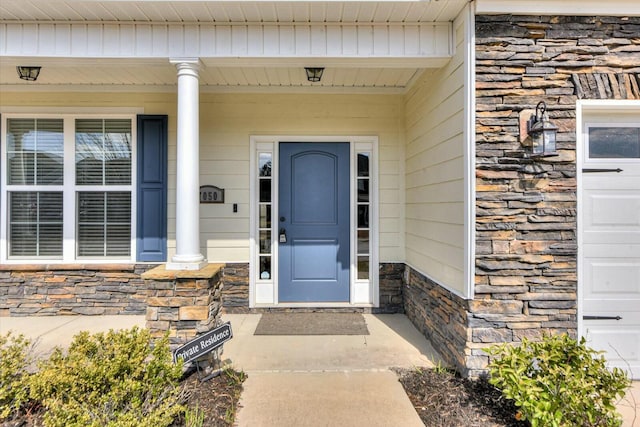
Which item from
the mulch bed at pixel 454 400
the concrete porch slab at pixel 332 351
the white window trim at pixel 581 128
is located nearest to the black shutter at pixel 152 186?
the concrete porch slab at pixel 332 351

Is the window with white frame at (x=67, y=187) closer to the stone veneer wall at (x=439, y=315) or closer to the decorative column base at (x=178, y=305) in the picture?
the decorative column base at (x=178, y=305)

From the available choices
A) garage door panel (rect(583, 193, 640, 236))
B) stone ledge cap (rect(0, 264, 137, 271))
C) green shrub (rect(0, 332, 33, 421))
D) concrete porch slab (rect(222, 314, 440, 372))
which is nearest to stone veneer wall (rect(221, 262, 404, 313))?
concrete porch slab (rect(222, 314, 440, 372))

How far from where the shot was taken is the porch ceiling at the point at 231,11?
8.11ft

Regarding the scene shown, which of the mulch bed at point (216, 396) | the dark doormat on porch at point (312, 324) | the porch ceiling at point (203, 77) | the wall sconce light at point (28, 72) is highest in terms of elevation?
the porch ceiling at point (203, 77)

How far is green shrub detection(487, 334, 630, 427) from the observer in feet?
5.74

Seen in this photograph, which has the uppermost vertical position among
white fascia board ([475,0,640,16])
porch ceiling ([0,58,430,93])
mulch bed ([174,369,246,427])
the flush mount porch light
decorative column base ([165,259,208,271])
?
white fascia board ([475,0,640,16])

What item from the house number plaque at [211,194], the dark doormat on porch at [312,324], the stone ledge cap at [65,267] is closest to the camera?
the dark doormat on porch at [312,324]

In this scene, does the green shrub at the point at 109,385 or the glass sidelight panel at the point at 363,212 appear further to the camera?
the glass sidelight panel at the point at 363,212

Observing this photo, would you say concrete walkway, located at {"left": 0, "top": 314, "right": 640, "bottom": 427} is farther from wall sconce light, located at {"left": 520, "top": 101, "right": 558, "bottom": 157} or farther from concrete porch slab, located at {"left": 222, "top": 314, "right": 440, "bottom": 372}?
wall sconce light, located at {"left": 520, "top": 101, "right": 558, "bottom": 157}

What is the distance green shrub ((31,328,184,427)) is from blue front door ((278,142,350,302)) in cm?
192

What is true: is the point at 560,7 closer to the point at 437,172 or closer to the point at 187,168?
the point at 437,172

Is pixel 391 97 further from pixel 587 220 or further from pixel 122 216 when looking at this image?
pixel 122 216

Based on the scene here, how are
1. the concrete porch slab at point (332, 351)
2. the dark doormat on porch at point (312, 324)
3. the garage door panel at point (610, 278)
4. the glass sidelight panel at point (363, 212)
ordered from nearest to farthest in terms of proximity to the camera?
the garage door panel at point (610, 278) → the concrete porch slab at point (332, 351) → the dark doormat on porch at point (312, 324) → the glass sidelight panel at point (363, 212)

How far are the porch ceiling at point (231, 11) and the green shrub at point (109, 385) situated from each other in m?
2.29
